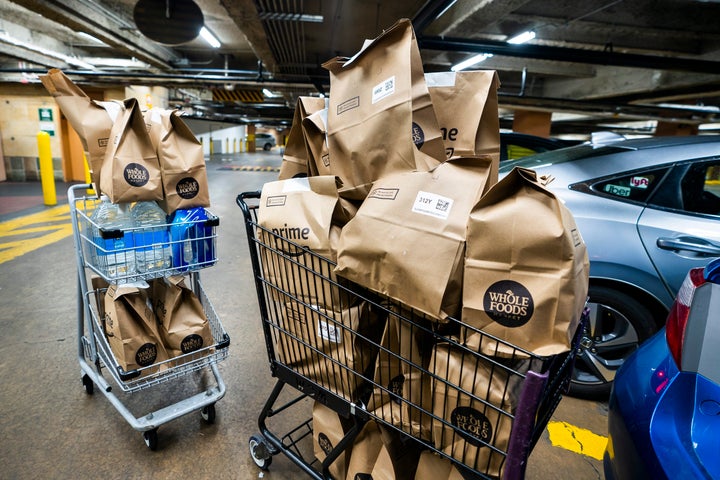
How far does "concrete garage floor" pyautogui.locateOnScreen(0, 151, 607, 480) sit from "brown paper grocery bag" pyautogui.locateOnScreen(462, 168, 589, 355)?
4.02 ft

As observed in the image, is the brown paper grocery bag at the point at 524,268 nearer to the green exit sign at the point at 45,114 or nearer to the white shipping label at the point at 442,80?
the white shipping label at the point at 442,80

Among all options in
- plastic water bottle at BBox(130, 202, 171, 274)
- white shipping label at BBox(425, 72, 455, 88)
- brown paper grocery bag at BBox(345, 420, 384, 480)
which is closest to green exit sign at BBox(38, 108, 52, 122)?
plastic water bottle at BBox(130, 202, 171, 274)

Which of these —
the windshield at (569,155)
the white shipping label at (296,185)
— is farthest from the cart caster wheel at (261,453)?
the windshield at (569,155)

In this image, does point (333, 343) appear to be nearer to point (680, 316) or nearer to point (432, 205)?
point (432, 205)

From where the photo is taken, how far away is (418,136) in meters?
1.14

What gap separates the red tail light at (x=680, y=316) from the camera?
3.55 feet

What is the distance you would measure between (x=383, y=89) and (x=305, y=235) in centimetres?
47

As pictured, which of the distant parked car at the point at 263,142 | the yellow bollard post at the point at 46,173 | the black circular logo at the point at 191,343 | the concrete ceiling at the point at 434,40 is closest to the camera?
the black circular logo at the point at 191,343

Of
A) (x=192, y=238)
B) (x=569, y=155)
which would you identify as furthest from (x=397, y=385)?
(x=569, y=155)

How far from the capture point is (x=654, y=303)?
2.11m

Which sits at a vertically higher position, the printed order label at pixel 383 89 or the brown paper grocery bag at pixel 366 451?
the printed order label at pixel 383 89

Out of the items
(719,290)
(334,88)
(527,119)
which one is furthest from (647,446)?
(527,119)

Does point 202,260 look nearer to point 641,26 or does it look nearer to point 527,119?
point 641,26

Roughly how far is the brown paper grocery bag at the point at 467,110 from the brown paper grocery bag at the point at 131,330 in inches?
58.9
